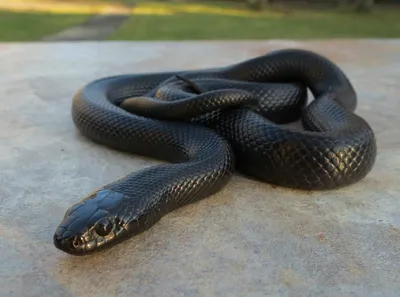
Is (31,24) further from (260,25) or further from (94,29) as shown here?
(260,25)

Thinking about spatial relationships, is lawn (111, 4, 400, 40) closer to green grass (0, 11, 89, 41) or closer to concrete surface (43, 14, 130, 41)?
concrete surface (43, 14, 130, 41)

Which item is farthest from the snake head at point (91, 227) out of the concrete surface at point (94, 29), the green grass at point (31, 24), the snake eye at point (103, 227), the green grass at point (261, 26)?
the concrete surface at point (94, 29)

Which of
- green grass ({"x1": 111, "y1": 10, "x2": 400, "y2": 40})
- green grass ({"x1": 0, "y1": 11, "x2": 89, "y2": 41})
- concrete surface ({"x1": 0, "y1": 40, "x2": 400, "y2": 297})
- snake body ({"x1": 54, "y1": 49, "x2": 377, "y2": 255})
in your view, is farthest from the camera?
green grass ({"x1": 111, "y1": 10, "x2": 400, "y2": 40})

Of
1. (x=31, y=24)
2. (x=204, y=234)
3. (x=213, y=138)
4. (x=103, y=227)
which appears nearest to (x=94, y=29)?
(x=31, y=24)

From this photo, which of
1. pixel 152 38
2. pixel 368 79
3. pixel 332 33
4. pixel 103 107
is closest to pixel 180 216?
pixel 103 107

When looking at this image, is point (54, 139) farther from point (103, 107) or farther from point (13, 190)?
point (13, 190)

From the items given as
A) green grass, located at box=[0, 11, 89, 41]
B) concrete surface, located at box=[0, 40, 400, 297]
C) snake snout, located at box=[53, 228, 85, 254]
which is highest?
snake snout, located at box=[53, 228, 85, 254]

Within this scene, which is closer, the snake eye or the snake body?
the snake eye

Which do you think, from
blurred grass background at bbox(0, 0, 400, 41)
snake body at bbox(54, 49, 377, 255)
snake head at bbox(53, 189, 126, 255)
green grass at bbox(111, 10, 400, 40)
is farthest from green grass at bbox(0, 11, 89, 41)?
snake head at bbox(53, 189, 126, 255)
